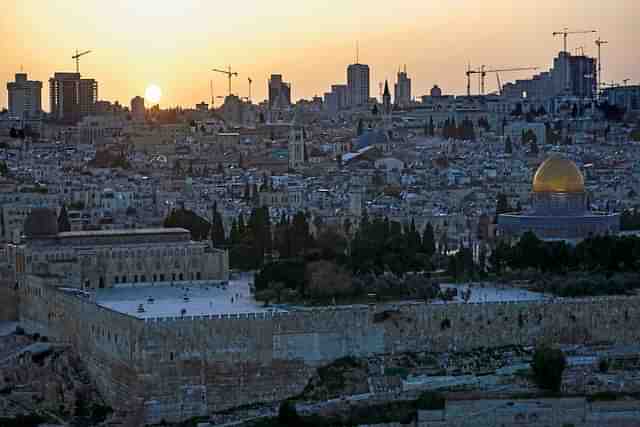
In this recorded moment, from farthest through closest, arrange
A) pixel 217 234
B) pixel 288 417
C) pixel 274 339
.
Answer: pixel 217 234 < pixel 274 339 < pixel 288 417

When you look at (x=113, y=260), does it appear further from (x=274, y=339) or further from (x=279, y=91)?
(x=279, y=91)

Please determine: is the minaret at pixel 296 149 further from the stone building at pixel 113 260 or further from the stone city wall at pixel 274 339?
the stone city wall at pixel 274 339

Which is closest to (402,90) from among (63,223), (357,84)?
(357,84)

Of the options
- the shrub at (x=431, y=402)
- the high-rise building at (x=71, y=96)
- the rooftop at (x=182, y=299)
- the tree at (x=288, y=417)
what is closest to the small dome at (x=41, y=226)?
the rooftop at (x=182, y=299)

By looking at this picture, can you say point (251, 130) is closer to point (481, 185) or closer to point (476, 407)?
point (481, 185)

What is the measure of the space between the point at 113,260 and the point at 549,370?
12269mm

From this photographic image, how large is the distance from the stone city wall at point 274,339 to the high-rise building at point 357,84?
11699cm

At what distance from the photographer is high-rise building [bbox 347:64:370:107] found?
6176 inches

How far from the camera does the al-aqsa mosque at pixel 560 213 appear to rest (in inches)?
1987

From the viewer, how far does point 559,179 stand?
169 ft

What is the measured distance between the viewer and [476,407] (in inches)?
1371

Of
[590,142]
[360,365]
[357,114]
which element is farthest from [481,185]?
[357,114]

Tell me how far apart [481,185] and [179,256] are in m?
34.2

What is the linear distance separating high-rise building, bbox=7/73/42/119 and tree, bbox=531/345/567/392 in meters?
109
